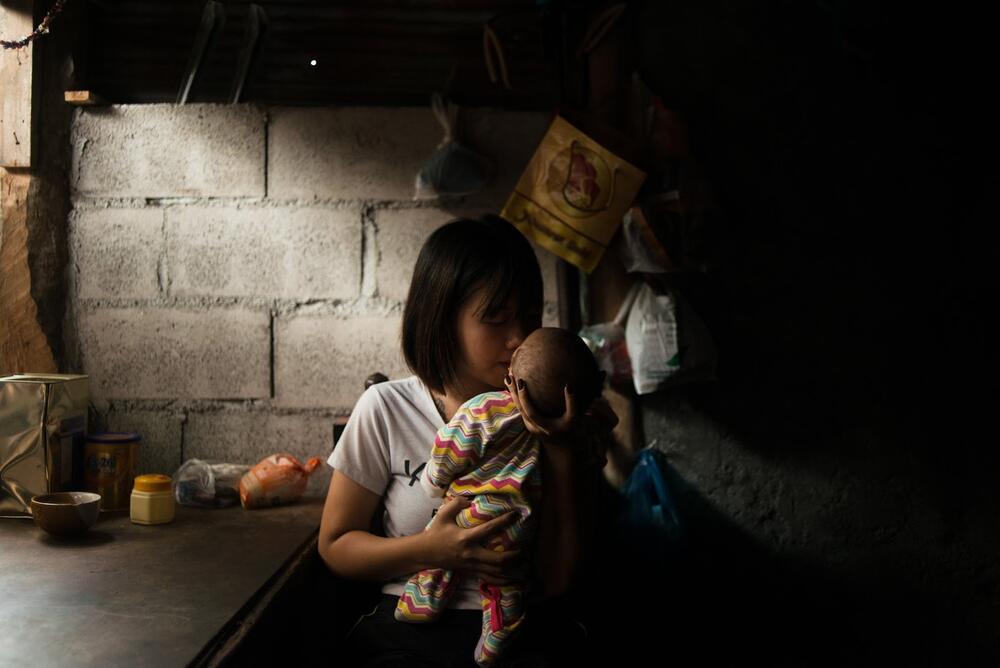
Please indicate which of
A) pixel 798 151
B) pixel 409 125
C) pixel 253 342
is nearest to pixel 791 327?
pixel 798 151

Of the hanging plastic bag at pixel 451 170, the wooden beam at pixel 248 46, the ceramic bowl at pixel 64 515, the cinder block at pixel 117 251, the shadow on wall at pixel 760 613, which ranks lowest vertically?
the shadow on wall at pixel 760 613

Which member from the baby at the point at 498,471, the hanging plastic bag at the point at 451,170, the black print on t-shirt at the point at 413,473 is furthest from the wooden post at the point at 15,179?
the baby at the point at 498,471

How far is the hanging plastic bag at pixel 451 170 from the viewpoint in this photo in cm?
253

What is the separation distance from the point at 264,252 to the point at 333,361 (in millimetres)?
452

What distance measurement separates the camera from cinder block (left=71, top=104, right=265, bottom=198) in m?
2.63

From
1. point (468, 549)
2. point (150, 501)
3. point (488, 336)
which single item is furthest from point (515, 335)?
point (150, 501)

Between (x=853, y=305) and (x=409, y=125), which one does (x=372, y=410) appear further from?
(x=853, y=305)

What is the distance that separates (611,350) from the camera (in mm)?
2516

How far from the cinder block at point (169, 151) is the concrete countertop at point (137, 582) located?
112 cm

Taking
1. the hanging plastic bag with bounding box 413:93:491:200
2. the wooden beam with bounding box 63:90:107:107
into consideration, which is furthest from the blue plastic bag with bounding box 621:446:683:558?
the wooden beam with bounding box 63:90:107:107

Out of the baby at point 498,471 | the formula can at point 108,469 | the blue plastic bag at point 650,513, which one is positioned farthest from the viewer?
the blue plastic bag at point 650,513

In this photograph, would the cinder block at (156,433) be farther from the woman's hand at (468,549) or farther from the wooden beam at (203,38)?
the woman's hand at (468,549)

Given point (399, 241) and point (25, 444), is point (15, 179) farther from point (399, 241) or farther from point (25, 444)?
point (399, 241)

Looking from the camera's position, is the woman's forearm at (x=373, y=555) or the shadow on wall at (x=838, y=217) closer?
the woman's forearm at (x=373, y=555)
